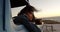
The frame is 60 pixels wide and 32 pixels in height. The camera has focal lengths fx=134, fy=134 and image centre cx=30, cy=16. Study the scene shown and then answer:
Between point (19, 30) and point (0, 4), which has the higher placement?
point (0, 4)

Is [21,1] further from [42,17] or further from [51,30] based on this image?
[51,30]

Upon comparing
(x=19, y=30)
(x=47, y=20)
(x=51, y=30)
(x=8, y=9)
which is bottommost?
(x=51, y=30)

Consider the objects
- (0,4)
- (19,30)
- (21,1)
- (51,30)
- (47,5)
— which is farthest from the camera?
(51,30)

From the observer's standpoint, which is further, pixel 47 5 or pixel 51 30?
pixel 51 30

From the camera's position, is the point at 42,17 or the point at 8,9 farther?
the point at 42,17

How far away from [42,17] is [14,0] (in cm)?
230

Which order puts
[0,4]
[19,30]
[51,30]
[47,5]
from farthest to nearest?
1. [51,30]
2. [47,5]
3. [19,30]
4. [0,4]

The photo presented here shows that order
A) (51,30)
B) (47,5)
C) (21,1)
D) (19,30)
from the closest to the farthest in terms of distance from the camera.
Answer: (19,30) < (21,1) < (47,5) < (51,30)

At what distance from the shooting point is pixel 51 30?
3.61m

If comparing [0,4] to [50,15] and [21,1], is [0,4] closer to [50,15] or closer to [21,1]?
[21,1]

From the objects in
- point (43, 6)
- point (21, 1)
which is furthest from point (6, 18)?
point (43, 6)

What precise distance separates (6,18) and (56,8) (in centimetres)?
283

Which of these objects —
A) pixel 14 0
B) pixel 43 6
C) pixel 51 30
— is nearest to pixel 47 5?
pixel 43 6

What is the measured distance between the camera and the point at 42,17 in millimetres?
3414
